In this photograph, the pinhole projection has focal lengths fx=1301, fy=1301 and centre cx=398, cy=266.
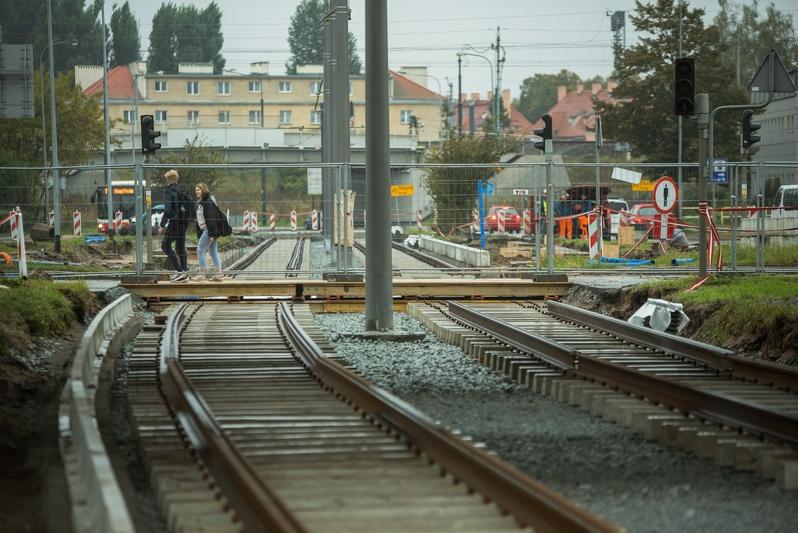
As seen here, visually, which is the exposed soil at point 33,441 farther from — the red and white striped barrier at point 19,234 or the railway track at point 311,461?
the red and white striped barrier at point 19,234

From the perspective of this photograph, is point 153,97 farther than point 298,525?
Yes

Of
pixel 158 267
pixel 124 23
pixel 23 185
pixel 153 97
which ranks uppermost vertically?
pixel 124 23

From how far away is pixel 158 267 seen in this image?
91.2 feet

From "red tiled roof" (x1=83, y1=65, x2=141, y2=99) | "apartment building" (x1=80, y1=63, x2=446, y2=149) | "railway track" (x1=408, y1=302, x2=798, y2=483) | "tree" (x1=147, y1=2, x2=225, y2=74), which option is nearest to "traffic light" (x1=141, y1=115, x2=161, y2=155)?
"railway track" (x1=408, y1=302, x2=798, y2=483)

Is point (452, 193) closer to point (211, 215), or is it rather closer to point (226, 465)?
point (211, 215)

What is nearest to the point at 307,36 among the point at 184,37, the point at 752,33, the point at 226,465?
the point at 184,37

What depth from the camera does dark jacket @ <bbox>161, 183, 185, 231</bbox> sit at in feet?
75.3

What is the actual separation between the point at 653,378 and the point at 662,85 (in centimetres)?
6628

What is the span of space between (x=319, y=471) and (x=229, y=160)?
6730 cm

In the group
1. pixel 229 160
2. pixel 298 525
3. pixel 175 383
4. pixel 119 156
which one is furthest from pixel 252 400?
pixel 119 156

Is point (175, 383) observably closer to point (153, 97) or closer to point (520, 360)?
point (520, 360)

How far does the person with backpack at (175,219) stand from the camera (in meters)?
23.0

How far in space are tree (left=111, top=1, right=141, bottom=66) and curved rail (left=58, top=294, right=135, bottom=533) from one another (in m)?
156

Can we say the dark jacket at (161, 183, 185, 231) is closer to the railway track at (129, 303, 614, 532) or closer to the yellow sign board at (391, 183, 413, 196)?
the yellow sign board at (391, 183, 413, 196)
